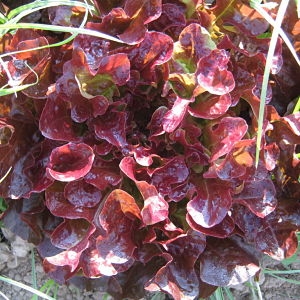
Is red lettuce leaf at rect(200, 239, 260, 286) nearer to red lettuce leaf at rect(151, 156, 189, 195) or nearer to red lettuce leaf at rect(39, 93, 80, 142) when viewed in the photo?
red lettuce leaf at rect(151, 156, 189, 195)

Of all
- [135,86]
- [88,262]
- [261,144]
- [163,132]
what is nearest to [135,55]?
[135,86]

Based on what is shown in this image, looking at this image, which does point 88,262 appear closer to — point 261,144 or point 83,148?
point 83,148

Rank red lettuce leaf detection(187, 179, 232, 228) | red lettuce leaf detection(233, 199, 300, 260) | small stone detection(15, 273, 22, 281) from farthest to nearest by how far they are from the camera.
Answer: small stone detection(15, 273, 22, 281) → red lettuce leaf detection(233, 199, 300, 260) → red lettuce leaf detection(187, 179, 232, 228)

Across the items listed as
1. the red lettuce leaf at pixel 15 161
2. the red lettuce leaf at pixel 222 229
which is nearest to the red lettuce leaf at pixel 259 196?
the red lettuce leaf at pixel 222 229

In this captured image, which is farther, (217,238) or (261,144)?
(217,238)

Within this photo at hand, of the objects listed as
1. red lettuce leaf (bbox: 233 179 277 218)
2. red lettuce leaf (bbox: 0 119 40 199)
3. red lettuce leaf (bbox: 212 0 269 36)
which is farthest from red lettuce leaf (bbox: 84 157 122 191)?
red lettuce leaf (bbox: 212 0 269 36)

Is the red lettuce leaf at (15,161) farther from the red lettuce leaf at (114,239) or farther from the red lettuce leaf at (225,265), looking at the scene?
the red lettuce leaf at (225,265)
